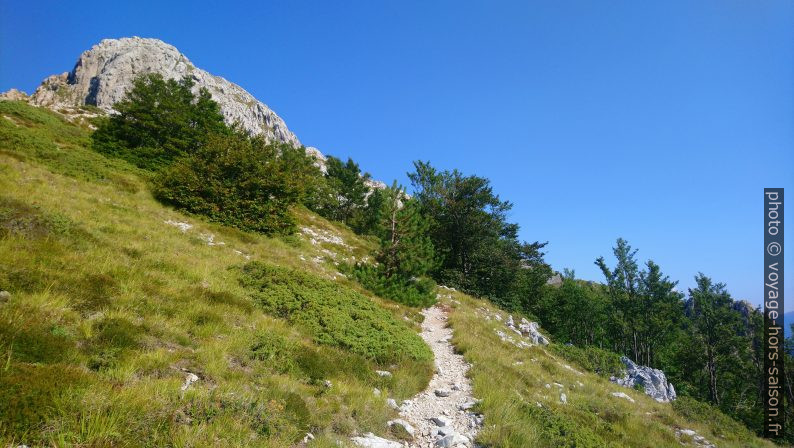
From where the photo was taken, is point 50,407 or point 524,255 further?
point 524,255

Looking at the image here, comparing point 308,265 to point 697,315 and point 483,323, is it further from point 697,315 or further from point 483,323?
point 697,315

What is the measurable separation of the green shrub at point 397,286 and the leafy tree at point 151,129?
1993cm

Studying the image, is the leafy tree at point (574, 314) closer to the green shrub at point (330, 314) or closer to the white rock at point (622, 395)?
the white rock at point (622, 395)

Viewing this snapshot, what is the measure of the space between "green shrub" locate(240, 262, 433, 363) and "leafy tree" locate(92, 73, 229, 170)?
2171cm

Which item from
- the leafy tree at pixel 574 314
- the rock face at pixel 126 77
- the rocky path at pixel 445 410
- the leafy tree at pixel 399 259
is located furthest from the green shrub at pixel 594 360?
the rock face at pixel 126 77

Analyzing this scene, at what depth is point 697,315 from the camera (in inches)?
1852

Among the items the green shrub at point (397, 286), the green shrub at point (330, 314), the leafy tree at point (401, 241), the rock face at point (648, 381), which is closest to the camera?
the green shrub at point (330, 314)

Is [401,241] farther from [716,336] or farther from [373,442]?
[716,336]

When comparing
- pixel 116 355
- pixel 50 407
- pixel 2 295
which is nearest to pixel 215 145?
pixel 2 295

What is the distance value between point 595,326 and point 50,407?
71754mm

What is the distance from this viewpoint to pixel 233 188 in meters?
20.8

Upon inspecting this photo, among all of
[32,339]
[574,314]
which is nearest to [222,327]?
[32,339]

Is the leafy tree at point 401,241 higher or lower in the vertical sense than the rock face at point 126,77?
lower

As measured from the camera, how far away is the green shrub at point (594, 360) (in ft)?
65.2
